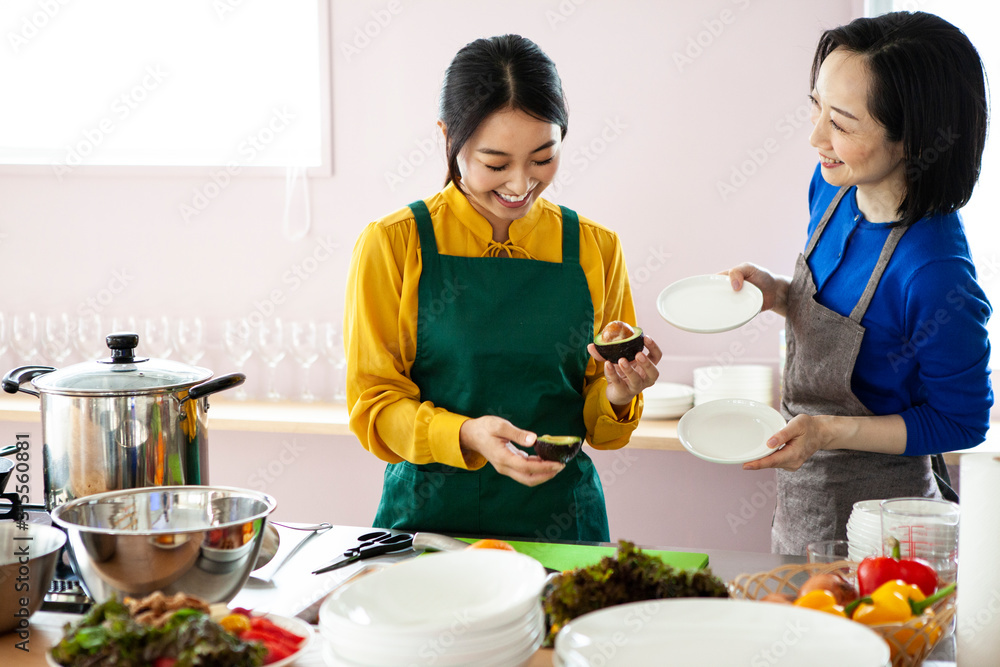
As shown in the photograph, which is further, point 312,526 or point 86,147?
point 86,147

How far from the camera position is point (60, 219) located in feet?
12.5

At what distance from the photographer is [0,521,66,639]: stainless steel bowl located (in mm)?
1261

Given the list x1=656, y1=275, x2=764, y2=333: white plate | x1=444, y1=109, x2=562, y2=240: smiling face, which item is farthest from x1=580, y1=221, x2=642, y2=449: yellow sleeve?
x1=444, y1=109, x2=562, y2=240: smiling face

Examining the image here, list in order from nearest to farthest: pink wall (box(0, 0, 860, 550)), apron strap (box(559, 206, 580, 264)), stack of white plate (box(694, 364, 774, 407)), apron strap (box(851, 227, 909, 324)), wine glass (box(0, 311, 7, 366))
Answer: apron strap (box(851, 227, 909, 324)), apron strap (box(559, 206, 580, 264)), stack of white plate (box(694, 364, 774, 407)), pink wall (box(0, 0, 860, 550)), wine glass (box(0, 311, 7, 366))

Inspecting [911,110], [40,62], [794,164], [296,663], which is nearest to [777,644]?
[296,663]

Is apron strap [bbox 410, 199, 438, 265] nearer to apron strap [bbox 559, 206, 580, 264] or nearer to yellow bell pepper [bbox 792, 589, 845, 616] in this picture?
apron strap [bbox 559, 206, 580, 264]

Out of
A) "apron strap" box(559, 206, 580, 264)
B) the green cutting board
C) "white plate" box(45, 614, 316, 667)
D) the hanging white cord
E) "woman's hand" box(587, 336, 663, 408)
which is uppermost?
the hanging white cord

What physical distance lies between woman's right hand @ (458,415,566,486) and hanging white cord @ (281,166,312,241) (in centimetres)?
209

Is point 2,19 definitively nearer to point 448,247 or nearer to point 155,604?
point 448,247

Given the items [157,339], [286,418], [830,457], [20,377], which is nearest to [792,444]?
[830,457]

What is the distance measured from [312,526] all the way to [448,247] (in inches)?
25.6

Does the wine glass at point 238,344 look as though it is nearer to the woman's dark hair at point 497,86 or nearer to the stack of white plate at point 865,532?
the woman's dark hair at point 497,86

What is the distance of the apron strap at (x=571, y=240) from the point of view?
6.57 feet

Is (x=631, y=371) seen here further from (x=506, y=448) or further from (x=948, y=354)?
(x=948, y=354)
